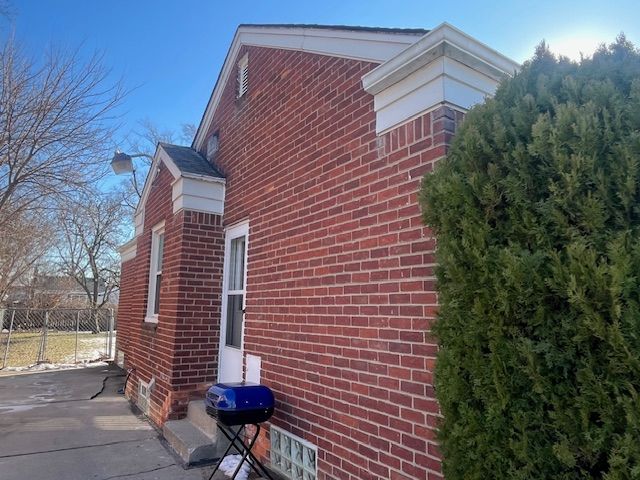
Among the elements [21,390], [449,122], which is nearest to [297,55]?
[449,122]

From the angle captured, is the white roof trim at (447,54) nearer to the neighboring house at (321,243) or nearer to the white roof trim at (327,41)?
the neighboring house at (321,243)

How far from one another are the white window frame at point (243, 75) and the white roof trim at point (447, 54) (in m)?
3.11

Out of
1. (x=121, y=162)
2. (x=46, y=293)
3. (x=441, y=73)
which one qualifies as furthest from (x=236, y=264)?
(x=46, y=293)

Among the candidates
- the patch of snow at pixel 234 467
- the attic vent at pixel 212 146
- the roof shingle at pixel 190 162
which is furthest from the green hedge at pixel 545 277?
the attic vent at pixel 212 146

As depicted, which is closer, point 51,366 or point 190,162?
point 190,162

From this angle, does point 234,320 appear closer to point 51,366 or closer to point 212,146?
point 212,146

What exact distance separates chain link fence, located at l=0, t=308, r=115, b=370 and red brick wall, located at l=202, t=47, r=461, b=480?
11215mm

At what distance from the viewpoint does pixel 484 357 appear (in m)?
1.84

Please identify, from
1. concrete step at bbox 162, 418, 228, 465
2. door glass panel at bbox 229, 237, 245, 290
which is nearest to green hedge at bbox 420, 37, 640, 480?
concrete step at bbox 162, 418, 228, 465

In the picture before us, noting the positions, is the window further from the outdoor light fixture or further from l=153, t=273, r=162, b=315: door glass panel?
the outdoor light fixture

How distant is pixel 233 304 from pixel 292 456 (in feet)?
7.41

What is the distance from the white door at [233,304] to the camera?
5285 millimetres

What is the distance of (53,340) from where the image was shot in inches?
729

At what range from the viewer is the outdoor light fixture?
24.0 ft
